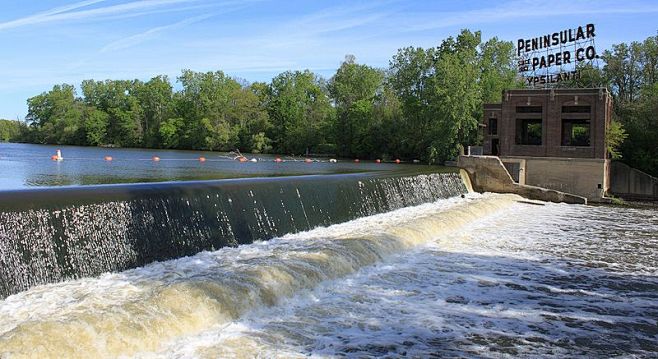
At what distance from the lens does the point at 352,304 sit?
941 centimetres

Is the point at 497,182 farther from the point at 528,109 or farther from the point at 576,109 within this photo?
the point at 576,109

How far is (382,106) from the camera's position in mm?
70812

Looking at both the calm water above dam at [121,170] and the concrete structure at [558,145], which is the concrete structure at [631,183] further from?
the calm water above dam at [121,170]

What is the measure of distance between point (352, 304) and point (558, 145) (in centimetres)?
2811

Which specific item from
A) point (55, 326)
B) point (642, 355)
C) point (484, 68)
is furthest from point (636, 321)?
point (484, 68)

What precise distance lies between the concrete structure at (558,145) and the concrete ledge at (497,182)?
234 cm

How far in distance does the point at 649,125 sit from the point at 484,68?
2356 cm

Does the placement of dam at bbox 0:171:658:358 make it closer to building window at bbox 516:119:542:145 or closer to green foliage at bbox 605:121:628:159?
green foliage at bbox 605:121:628:159

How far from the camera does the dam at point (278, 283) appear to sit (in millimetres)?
7488

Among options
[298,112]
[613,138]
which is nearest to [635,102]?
[613,138]

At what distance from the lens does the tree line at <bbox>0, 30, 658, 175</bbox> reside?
169 ft

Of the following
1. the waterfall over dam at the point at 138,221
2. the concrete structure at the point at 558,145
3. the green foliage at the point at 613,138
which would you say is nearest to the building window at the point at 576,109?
the concrete structure at the point at 558,145

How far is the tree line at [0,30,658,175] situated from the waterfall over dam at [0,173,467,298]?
26288mm

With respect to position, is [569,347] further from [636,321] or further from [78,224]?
[78,224]
